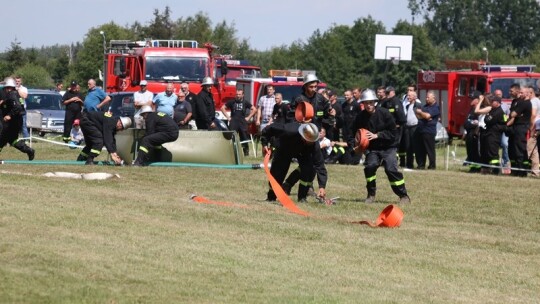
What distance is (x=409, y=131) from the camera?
2648cm

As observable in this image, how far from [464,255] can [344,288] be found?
2924 mm

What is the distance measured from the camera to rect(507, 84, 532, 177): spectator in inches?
949

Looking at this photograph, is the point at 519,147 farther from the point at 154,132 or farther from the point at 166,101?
the point at 166,101

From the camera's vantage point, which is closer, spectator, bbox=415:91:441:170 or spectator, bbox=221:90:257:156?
spectator, bbox=415:91:441:170

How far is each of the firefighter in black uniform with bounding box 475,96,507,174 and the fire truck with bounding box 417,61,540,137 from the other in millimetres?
12391

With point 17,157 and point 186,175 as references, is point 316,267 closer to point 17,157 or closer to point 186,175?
point 186,175

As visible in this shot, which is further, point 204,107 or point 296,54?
point 296,54

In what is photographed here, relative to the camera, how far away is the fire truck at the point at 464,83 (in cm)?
3825

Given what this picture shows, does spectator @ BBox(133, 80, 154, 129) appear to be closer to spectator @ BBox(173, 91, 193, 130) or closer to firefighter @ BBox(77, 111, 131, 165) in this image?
firefighter @ BBox(77, 111, 131, 165)

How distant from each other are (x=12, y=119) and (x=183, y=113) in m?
3.96

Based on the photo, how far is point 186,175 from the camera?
22.0 meters

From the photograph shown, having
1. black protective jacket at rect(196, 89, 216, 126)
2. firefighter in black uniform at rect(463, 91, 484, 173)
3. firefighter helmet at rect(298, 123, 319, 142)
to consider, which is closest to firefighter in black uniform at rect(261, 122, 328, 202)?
firefighter helmet at rect(298, 123, 319, 142)

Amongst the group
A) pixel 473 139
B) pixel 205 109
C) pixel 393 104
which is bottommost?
pixel 473 139

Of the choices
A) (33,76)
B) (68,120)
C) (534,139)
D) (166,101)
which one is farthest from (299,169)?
(33,76)
